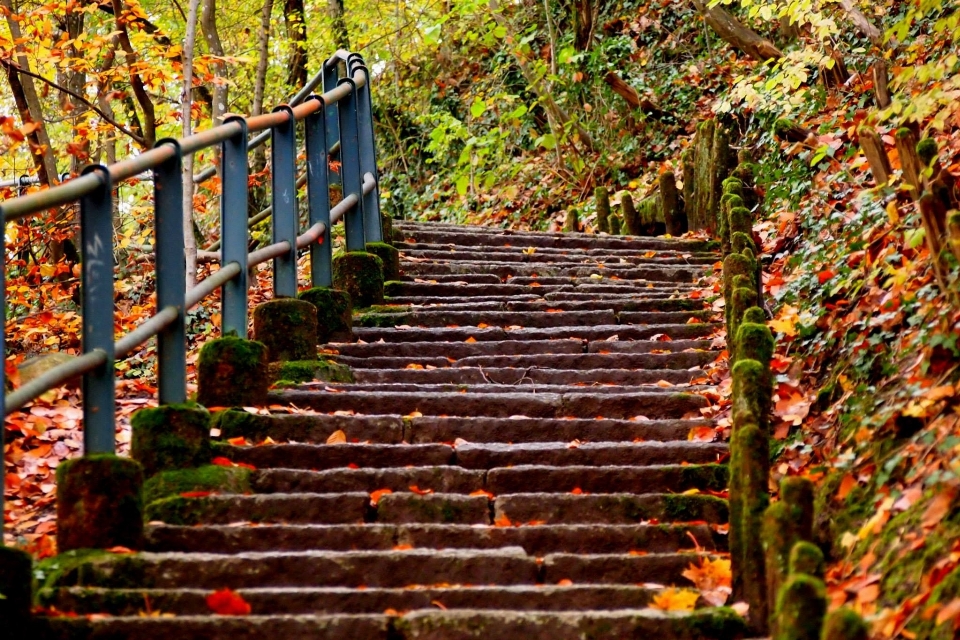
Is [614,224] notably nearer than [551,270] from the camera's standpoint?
No

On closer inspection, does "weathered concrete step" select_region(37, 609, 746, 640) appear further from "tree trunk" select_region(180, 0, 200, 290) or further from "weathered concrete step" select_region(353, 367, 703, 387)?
"tree trunk" select_region(180, 0, 200, 290)

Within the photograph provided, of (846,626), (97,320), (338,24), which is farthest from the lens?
(338,24)

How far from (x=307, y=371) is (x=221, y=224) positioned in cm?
93

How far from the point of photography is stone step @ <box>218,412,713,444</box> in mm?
5453

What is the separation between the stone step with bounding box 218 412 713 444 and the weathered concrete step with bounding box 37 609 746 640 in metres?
1.82

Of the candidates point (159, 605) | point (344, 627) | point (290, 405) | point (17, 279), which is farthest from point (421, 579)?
point (17, 279)

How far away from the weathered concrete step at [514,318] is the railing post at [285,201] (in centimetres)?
112

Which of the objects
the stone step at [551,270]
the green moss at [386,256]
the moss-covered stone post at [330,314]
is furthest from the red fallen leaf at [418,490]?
the stone step at [551,270]

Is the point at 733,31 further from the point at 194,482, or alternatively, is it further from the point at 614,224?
the point at 194,482

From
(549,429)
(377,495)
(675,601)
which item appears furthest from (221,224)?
(675,601)

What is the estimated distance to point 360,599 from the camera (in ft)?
12.7

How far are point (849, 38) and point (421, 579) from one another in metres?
9.71

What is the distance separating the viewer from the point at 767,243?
8406 mm

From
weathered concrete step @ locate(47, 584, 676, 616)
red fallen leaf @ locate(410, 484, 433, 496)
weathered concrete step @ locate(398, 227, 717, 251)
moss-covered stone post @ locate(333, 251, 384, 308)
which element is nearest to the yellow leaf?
weathered concrete step @ locate(47, 584, 676, 616)
